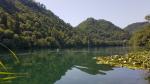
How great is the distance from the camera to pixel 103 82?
26.3 meters

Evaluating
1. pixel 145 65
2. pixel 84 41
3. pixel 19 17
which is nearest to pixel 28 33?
pixel 19 17

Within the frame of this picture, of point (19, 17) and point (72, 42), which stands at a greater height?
point (19, 17)

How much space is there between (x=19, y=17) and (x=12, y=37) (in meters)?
61.0

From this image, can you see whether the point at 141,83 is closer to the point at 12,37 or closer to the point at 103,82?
the point at 103,82

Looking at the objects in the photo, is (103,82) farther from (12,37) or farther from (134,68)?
(12,37)

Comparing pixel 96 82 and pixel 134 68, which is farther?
pixel 134 68

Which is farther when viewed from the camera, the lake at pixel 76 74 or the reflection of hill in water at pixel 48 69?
the reflection of hill in water at pixel 48 69

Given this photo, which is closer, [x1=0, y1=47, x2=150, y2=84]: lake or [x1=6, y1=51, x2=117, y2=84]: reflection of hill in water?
[x1=0, y1=47, x2=150, y2=84]: lake

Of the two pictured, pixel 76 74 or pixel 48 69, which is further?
pixel 48 69

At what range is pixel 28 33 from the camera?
125812 mm

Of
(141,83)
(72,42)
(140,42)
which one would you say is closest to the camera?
(141,83)

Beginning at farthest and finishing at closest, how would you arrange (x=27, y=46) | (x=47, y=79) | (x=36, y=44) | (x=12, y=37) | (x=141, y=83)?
1. (x=36, y=44)
2. (x=27, y=46)
3. (x=12, y=37)
4. (x=47, y=79)
5. (x=141, y=83)

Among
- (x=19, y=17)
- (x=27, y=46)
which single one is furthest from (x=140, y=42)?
(x=19, y=17)

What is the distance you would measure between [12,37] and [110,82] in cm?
7710
